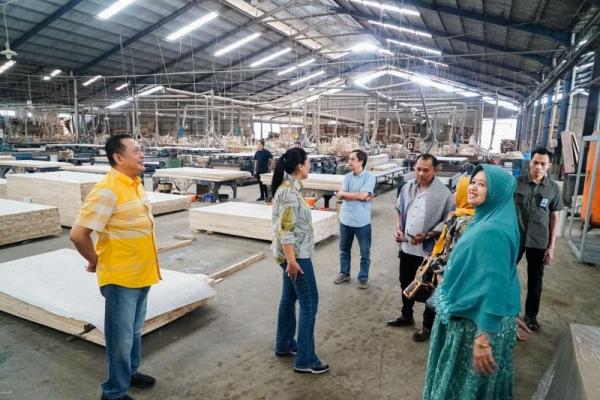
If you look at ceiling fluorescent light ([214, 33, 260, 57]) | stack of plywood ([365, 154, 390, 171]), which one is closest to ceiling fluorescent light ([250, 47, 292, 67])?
ceiling fluorescent light ([214, 33, 260, 57])

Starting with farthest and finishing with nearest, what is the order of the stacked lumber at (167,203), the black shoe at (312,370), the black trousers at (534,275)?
the stacked lumber at (167,203), the black trousers at (534,275), the black shoe at (312,370)

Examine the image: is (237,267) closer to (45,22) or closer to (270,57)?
(45,22)

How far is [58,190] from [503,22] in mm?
12500

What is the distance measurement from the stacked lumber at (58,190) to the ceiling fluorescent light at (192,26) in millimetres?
12947

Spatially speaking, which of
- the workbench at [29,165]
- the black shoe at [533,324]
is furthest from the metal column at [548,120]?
the workbench at [29,165]

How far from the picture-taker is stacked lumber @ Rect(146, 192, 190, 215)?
8837mm

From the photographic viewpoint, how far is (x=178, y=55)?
74.7 ft

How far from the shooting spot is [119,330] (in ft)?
7.82

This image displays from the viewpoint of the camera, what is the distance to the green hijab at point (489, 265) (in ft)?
5.55

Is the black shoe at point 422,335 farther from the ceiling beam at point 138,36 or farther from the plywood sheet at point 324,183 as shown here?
the ceiling beam at point 138,36

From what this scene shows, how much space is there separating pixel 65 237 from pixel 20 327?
12.2 ft

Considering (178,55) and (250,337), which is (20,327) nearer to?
(250,337)

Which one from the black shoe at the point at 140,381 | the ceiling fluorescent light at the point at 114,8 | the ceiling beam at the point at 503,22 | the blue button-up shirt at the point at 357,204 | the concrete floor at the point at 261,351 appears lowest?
the concrete floor at the point at 261,351

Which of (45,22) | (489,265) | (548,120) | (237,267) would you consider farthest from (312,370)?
(45,22)
